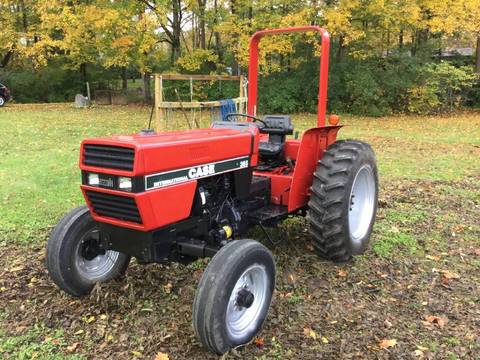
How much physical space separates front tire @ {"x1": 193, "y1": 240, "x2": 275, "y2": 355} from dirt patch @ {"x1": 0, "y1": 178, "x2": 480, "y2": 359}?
16 centimetres

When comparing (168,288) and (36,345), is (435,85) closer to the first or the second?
(168,288)

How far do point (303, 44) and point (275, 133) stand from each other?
15.4 metres

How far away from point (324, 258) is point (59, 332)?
228 cm

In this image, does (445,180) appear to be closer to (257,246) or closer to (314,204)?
(314,204)

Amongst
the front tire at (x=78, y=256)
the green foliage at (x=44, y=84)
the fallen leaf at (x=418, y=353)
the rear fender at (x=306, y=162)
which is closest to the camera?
the fallen leaf at (x=418, y=353)

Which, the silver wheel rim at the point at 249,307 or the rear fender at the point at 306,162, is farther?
the rear fender at the point at 306,162

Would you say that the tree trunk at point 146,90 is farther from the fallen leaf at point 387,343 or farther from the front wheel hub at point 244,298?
the fallen leaf at point 387,343

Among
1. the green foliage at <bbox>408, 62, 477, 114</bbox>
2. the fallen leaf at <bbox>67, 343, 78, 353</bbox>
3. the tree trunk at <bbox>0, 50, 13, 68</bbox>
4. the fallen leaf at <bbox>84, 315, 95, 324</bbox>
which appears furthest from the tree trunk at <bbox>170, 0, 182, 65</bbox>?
the fallen leaf at <bbox>67, 343, 78, 353</bbox>

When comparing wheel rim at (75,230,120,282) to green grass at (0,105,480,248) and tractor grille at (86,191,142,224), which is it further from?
green grass at (0,105,480,248)

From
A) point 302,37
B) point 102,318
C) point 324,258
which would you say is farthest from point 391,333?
point 302,37

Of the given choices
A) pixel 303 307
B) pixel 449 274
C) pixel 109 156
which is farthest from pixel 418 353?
pixel 109 156

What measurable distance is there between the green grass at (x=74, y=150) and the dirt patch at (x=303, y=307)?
69 centimetres

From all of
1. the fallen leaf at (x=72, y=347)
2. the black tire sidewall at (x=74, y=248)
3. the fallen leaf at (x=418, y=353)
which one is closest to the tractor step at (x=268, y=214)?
the black tire sidewall at (x=74, y=248)

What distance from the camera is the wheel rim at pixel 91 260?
3.63 metres
